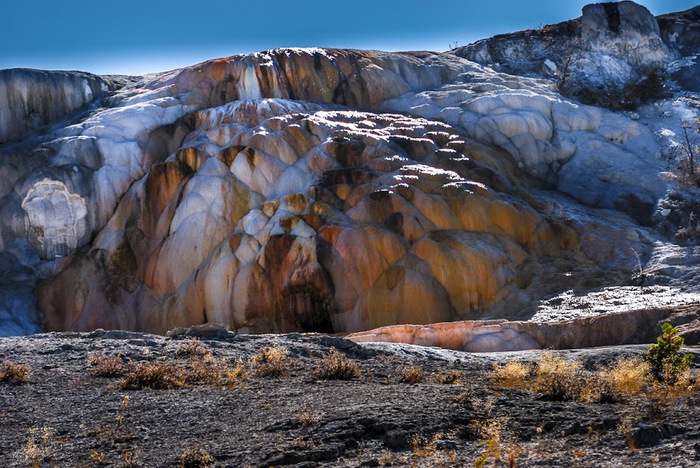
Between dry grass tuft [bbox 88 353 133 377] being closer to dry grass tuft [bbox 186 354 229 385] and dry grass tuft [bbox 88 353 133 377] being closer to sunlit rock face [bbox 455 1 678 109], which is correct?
dry grass tuft [bbox 186 354 229 385]

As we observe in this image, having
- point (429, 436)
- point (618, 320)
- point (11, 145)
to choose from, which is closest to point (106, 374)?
point (429, 436)

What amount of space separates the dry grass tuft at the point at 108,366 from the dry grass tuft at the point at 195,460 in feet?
16.4

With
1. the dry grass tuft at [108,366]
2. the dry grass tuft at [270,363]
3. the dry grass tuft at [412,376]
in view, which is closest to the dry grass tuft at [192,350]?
the dry grass tuft at [270,363]

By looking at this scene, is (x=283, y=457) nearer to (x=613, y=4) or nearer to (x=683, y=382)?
(x=683, y=382)

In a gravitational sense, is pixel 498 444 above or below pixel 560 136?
below

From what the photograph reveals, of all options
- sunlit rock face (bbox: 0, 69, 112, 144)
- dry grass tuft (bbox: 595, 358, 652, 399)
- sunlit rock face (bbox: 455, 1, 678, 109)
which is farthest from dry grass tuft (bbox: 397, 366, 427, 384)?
sunlit rock face (bbox: 455, 1, 678, 109)

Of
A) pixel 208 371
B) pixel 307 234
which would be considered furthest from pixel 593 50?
pixel 208 371

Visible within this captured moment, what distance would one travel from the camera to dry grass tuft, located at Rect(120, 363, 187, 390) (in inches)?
491

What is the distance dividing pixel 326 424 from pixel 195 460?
66.1 inches

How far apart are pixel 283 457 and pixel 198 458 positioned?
0.85 metres

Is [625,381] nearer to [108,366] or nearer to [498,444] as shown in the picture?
[498,444]

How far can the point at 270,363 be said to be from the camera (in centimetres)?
1366

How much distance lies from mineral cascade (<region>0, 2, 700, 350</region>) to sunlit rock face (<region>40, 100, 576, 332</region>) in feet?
0.22

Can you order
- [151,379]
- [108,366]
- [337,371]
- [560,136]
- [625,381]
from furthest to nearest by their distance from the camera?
[560,136], [108,366], [337,371], [151,379], [625,381]
